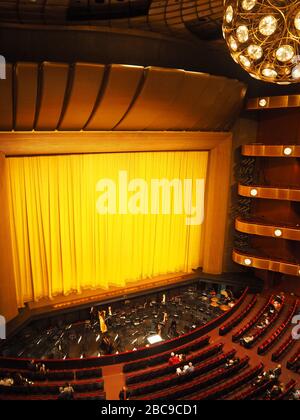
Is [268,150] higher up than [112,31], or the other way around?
[112,31]

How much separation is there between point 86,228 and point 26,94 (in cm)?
487

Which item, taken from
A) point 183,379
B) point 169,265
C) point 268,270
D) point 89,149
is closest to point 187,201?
point 169,265

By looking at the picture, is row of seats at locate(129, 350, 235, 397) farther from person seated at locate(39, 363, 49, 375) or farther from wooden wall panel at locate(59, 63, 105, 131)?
wooden wall panel at locate(59, 63, 105, 131)

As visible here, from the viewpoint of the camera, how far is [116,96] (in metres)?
8.69

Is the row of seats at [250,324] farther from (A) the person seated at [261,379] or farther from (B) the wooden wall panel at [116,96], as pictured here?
(B) the wooden wall panel at [116,96]

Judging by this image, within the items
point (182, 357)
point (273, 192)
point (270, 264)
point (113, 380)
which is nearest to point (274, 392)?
point (182, 357)

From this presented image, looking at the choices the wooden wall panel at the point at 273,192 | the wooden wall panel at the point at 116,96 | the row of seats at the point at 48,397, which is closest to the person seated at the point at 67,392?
the row of seats at the point at 48,397

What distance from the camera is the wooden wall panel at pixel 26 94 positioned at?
289 inches

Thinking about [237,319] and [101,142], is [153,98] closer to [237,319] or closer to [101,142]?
[101,142]

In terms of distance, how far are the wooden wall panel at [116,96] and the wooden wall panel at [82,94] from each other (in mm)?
211

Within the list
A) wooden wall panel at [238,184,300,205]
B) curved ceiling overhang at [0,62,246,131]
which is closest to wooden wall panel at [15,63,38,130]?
curved ceiling overhang at [0,62,246,131]

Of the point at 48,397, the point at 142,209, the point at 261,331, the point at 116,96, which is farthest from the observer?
the point at 142,209

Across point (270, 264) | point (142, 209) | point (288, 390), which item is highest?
point (142, 209)
